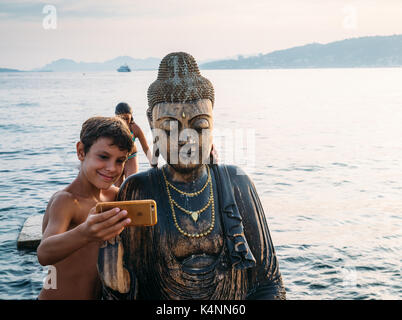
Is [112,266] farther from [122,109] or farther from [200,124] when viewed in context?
[122,109]

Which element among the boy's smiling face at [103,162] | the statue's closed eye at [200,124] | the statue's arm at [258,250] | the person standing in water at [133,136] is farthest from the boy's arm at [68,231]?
the person standing in water at [133,136]

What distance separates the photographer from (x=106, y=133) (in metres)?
3.56

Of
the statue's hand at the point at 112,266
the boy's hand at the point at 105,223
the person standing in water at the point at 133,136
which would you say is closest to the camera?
the boy's hand at the point at 105,223

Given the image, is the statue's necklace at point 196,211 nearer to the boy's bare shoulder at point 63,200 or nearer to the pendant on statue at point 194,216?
the pendant on statue at point 194,216

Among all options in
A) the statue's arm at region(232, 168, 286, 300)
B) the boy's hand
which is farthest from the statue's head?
the boy's hand

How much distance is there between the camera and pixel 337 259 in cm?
926

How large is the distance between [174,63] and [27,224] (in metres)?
7.23

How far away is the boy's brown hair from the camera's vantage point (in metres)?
3.56

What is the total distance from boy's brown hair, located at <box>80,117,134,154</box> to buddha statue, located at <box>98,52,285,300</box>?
0.84 feet

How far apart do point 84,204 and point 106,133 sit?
529mm

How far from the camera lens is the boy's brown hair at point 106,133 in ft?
11.7

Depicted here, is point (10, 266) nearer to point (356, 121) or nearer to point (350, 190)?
point (350, 190)

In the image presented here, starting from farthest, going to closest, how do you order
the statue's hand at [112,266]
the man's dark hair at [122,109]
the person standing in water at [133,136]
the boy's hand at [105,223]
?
the man's dark hair at [122,109], the person standing in water at [133,136], the statue's hand at [112,266], the boy's hand at [105,223]
